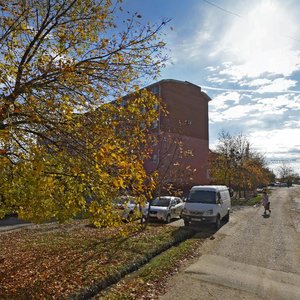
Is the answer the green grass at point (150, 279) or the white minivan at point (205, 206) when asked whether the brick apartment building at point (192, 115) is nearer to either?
the white minivan at point (205, 206)

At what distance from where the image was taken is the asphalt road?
650cm

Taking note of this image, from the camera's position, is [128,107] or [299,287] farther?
[299,287]

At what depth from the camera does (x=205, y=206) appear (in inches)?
596

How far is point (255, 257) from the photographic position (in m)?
9.55

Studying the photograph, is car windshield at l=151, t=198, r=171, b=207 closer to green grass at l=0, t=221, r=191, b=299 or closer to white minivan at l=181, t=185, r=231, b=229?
white minivan at l=181, t=185, r=231, b=229

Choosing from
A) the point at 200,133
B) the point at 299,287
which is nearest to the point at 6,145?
the point at 299,287

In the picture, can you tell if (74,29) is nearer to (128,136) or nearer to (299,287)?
(128,136)

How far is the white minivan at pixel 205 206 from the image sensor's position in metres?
14.9

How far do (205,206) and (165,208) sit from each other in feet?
10.6

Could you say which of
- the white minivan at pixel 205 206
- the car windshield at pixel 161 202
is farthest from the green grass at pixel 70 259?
the car windshield at pixel 161 202

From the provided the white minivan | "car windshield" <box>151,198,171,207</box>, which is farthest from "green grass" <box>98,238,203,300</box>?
"car windshield" <box>151,198,171,207</box>

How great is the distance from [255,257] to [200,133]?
3509 cm

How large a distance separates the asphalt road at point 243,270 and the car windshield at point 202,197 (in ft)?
8.47

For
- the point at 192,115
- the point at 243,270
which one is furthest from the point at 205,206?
the point at 192,115
